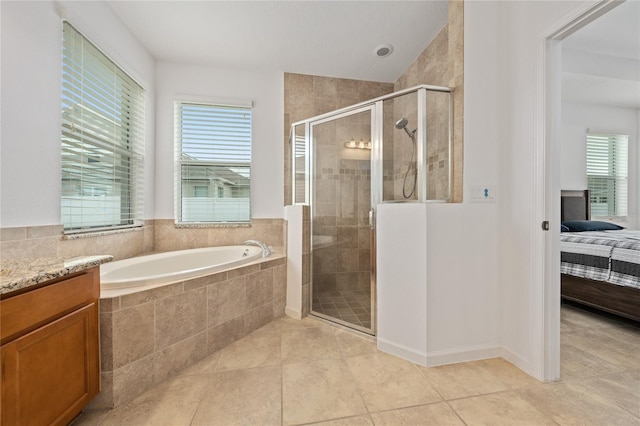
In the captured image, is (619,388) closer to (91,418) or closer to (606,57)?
(91,418)

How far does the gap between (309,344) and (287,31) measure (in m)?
2.66

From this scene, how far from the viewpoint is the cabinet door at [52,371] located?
34.9 inches

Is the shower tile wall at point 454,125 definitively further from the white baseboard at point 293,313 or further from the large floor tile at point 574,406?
the white baseboard at point 293,313

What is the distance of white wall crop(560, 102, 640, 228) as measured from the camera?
407 cm

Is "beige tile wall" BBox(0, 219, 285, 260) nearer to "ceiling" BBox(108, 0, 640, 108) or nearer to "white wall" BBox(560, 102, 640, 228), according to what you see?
"ceiling" BBox(108, 0, 640, 108)

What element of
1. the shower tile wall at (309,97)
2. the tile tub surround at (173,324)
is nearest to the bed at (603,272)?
the shower tile wall at (309,97)

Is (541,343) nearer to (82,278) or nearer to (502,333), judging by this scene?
(502,333)

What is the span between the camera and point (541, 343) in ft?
4.88

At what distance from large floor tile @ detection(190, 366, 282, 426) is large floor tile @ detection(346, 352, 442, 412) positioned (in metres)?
0.48

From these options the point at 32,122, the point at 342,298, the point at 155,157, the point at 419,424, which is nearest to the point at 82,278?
the point at 32,122

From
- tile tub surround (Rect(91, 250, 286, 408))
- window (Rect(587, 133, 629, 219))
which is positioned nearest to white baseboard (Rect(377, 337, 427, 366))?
tile tub surround (Rect(91, 250, 286, 408))

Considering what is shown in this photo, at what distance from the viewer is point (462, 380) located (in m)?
1.51

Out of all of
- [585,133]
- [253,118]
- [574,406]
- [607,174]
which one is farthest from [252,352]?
[607,174]

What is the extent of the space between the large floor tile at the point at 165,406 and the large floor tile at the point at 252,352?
203 mm
